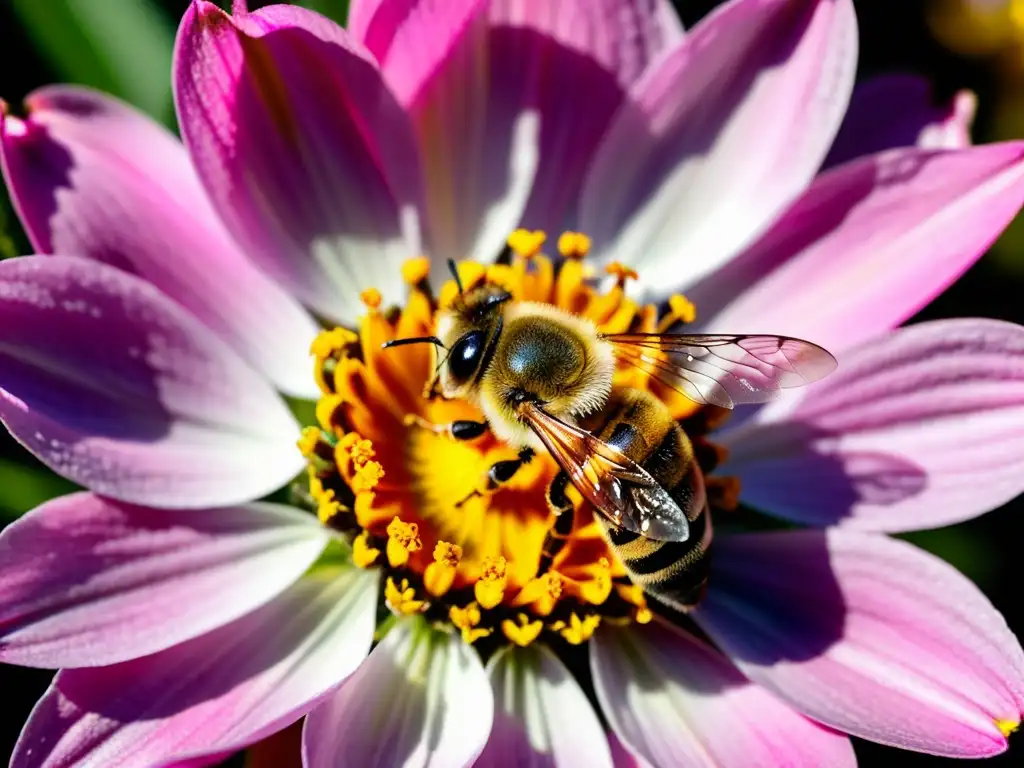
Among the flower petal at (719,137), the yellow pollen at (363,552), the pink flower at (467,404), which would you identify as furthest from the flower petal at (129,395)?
the flower petal at (719,137)

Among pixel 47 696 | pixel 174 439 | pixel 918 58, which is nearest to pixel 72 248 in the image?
pixel 174 439

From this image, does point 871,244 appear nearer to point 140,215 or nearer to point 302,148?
point 302,148

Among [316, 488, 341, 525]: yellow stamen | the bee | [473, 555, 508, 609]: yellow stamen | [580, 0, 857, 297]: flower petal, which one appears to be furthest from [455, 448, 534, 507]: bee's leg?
[580, 0, 857, 297]: flower petal

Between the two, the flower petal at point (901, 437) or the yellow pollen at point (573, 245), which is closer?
the flower petal at point (901, 437)

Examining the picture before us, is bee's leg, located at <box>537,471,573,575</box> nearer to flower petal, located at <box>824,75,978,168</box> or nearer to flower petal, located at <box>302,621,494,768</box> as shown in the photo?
flower petal, located at <box>302,621,494,768</box>

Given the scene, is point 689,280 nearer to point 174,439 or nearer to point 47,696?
point 174,439

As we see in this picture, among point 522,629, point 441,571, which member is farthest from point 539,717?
point 441,571

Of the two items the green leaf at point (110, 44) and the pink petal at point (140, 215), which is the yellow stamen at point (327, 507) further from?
the green leaf at point (110, 44)
